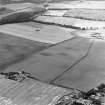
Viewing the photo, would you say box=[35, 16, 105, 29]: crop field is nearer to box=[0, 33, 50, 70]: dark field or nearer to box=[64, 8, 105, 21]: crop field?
box=[64, 8, 105, 21]: crop field

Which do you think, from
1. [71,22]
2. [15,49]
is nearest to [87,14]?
[71,22]

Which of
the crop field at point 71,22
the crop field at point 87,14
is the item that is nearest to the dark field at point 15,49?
the crop field at point 71,22

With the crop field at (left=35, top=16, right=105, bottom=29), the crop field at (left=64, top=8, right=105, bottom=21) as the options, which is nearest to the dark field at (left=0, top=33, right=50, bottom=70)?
the crop field at (left=35, top=16, right=105, bottom=29)

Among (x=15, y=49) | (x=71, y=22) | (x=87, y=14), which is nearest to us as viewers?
(x=15, y=49)

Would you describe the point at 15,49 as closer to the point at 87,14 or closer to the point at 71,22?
the point at 71,22

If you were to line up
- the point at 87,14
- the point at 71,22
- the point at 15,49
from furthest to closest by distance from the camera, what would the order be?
the point at 87,14
the point at 71,22
the point at 15,49

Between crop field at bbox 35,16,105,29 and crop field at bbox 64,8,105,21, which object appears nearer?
crop field at bbox 35,16,105,29

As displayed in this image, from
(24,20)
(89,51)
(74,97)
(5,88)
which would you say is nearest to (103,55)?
(89,51)

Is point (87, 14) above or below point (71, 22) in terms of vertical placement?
above

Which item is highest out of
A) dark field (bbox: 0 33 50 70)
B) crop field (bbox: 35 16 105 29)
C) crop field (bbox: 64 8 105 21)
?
crop field (bbox: 64 8 105 21)

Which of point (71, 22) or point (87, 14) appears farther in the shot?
point (87, 14)

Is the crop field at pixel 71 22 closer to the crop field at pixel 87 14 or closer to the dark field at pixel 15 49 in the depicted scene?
the crop field at pixel 87 14

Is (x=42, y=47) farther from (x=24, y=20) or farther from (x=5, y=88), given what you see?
(x=24, y=20)

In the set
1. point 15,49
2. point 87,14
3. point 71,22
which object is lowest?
point 15,49
